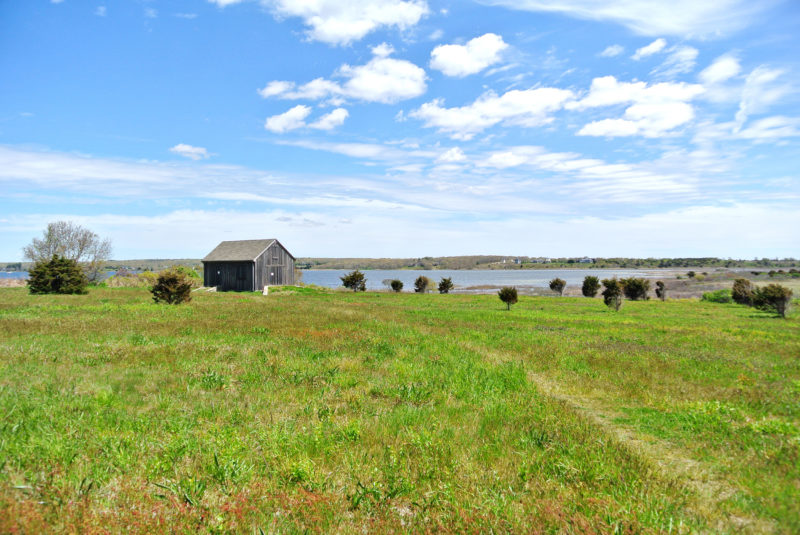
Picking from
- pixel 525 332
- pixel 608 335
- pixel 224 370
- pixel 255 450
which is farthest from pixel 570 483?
pixel 608 335

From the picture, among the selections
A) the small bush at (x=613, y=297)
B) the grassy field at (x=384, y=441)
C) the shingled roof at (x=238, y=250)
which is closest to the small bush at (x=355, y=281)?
the shingled roof at (x=238, y=250)

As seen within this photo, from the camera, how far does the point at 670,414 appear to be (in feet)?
26.9

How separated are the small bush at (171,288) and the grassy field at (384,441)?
14.6 metres

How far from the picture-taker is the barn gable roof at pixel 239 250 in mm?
53500

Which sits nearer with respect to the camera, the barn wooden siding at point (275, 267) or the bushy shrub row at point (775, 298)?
the bushy shrub row at point (775, 298)

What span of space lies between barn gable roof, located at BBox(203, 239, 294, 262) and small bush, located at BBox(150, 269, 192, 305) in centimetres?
2409

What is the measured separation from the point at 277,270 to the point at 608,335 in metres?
46.6

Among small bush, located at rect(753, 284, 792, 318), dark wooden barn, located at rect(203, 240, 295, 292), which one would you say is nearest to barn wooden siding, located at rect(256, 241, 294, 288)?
dark wooden barn, located at rect(203, 240, 295, 292)

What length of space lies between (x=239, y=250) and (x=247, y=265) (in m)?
4.51

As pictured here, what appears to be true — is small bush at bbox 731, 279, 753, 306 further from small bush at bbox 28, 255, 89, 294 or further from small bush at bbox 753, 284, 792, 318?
small bush at bbox 28, 255, 89, 294

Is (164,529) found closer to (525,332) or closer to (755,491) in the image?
(755,491)

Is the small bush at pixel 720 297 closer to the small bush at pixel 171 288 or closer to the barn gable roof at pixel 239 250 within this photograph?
the barn gable roof at pixel 239 250

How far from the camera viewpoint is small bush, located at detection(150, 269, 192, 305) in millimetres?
27609


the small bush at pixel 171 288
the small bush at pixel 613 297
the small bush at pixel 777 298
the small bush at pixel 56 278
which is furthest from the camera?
the small bush at pixel 56 278
